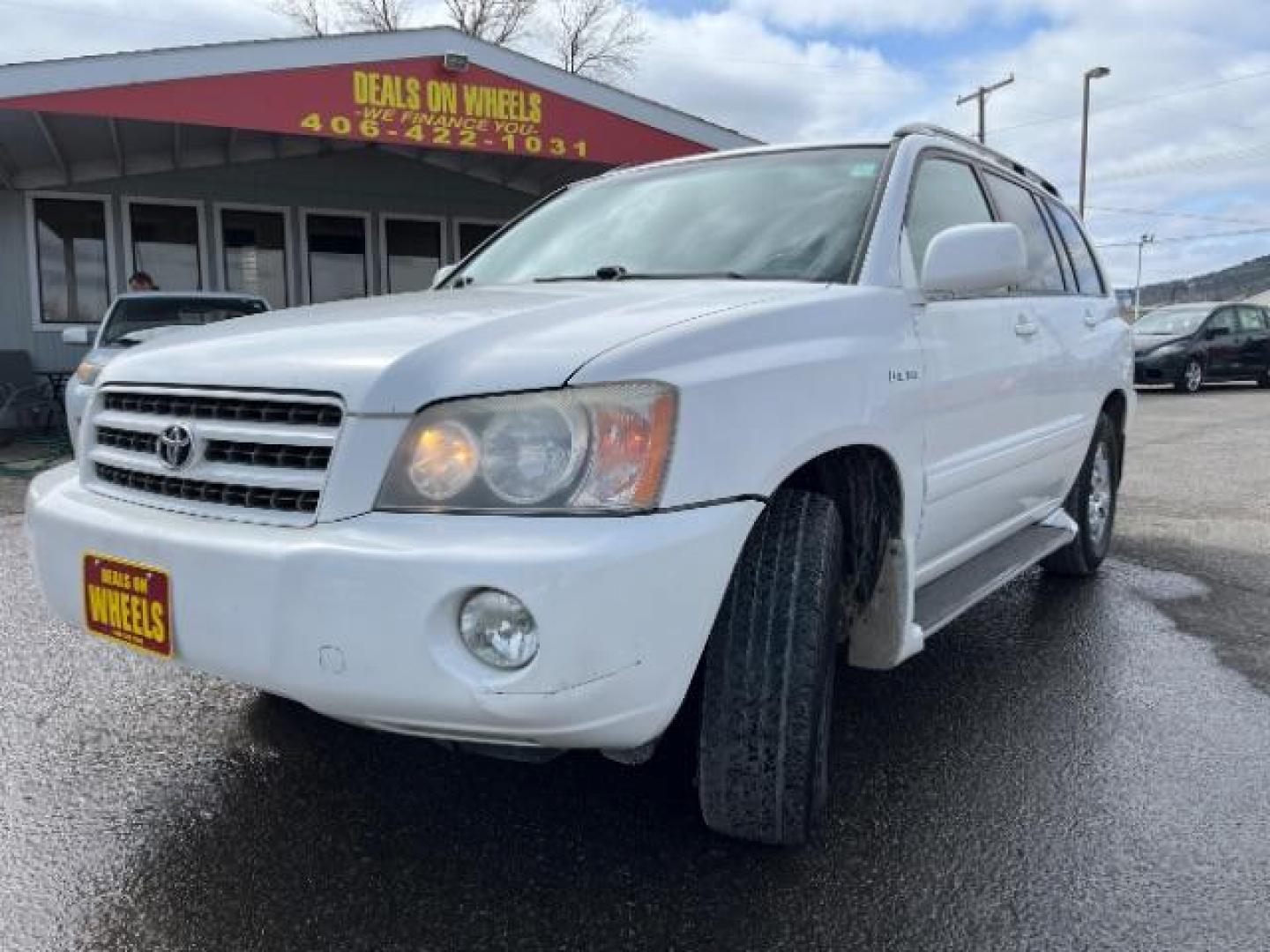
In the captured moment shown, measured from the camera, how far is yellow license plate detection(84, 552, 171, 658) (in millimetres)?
2188

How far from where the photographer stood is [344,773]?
2.85 metres

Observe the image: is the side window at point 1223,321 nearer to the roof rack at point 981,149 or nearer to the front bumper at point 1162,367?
the front bumper at point 1162,367

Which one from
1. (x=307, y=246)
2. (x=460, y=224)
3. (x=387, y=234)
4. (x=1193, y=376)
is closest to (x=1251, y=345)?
(x=1193, y=376)

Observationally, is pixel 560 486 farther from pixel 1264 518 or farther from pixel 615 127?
pixel 615 127

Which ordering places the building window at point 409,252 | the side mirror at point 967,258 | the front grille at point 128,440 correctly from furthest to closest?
the building window at point 409,252
the side mirror at point 967,258
the front grille at point 128,440

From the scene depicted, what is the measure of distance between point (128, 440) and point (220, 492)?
434 millimetres

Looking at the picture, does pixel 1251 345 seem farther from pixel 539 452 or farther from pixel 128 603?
pixel 128 603

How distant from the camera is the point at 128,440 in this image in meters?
2.48

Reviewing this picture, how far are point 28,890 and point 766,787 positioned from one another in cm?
159

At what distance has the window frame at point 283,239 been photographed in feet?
46.6

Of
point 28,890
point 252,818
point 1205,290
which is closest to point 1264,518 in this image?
point 252,818

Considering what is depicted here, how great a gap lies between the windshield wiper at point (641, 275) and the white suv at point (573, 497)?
0.06 feet

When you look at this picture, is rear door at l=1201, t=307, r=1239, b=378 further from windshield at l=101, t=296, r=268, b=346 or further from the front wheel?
windshield at l=101, t=296, r=268, b=346

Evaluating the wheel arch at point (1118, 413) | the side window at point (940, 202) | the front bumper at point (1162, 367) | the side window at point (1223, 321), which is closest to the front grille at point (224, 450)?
the side window at point (940, 202)
